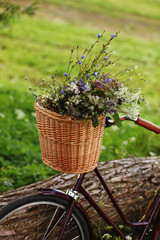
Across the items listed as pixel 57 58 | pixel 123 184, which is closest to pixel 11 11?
pixel 123 184

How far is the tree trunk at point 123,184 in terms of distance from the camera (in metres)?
2.74

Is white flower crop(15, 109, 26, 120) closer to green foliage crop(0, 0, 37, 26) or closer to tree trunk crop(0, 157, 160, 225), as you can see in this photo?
green foliage crop(0, 0, 37, 26)

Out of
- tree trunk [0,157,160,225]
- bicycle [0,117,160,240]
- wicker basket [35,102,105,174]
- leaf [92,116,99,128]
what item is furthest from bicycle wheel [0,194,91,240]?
leaf [92,116,99,128]

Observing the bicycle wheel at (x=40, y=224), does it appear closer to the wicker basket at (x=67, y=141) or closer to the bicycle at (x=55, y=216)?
the bicycle at (x=55, y=216)

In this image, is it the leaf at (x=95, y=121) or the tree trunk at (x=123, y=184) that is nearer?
the leaf at (x=95, y=121)

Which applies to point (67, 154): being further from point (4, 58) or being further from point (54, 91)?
point (4, 58)

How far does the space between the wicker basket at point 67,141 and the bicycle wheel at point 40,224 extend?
377mm

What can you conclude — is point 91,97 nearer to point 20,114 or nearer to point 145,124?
point 145,124

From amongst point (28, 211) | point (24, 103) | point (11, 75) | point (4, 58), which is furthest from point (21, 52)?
point (28, 211)

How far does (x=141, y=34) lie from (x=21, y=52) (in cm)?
489

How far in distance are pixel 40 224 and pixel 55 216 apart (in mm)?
195

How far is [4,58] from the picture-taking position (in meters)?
7.48

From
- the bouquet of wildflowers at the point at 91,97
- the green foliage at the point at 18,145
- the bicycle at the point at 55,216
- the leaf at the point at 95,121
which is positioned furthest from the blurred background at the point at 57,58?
the bicycle at the point at 55,216

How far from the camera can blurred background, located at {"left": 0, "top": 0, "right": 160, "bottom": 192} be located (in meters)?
3.96
